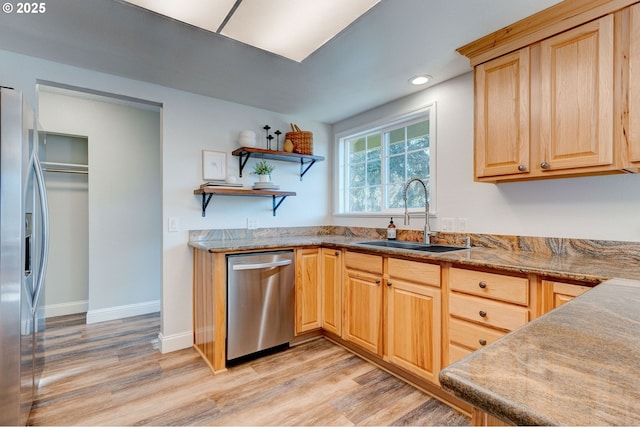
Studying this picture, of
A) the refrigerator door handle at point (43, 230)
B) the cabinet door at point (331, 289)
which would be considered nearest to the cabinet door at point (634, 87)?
the cabinet door at point (331, 289)

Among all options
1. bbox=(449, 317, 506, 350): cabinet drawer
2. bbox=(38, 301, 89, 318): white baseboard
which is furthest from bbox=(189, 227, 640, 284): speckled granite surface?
bbox=(38, 301, 89, 318): white baseboard

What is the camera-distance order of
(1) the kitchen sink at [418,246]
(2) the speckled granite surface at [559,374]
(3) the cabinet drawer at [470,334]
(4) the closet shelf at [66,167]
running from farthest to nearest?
(4) the closet shelf at [66,167] < (1) the kitchen sink at [418,246] < (3) the cabinet drawer at [470,334] < (2) the speckled granite surface at [559,374]

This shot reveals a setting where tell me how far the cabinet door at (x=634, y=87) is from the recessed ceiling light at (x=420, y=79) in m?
1.19

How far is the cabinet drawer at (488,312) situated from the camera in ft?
5.11

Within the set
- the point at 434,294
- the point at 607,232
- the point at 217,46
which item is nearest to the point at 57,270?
the point at 217,46

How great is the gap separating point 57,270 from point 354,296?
10.6 feet

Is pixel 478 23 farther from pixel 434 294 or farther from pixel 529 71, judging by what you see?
pixel 434 294

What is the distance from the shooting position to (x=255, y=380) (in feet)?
7.18

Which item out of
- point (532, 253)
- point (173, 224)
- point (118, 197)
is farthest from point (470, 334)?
point (118, 197)

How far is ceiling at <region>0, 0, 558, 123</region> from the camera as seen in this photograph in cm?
169

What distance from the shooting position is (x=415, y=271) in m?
2.04

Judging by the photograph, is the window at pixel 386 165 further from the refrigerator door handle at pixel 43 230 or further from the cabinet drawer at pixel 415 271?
the refrigerator door handle at pixel 43 230

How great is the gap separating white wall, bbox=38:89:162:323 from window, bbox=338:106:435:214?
2.31 metres

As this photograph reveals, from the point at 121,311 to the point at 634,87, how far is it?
4.55m
